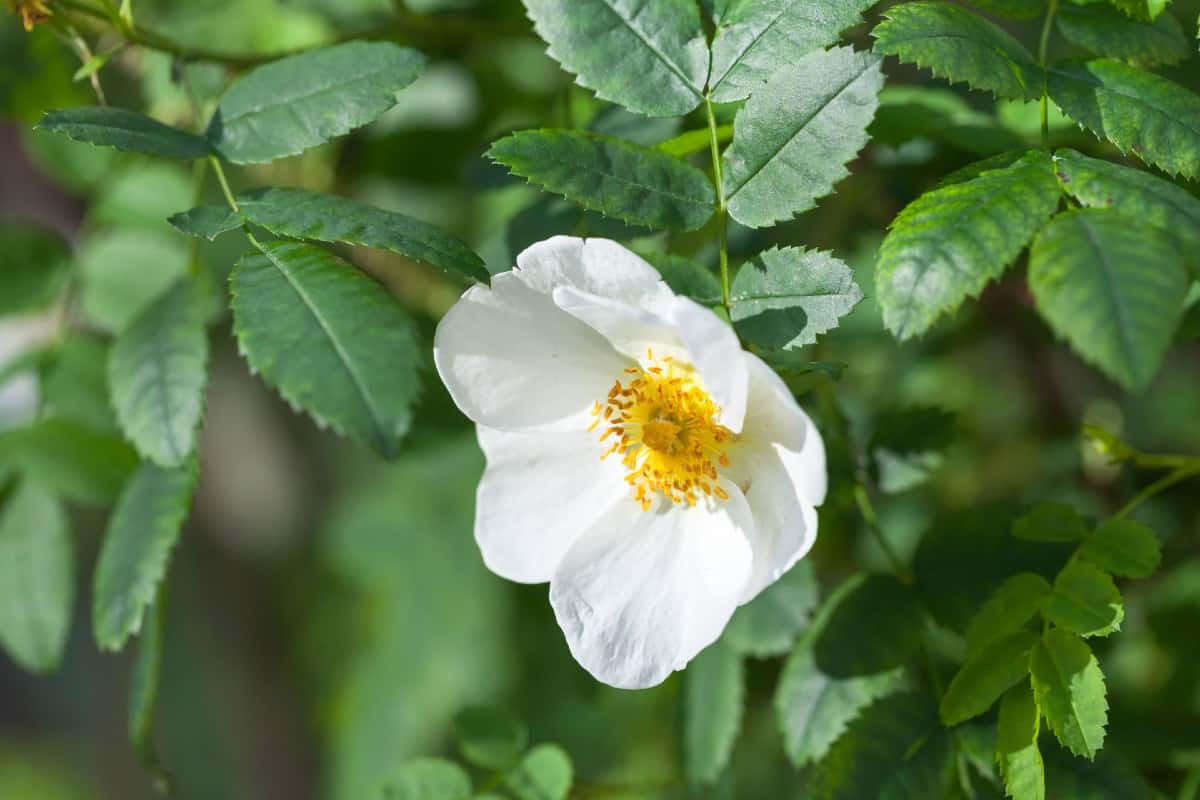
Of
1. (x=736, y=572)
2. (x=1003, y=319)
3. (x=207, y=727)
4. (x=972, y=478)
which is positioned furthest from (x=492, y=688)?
(x=207, y=727)

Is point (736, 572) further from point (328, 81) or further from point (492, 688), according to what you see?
point (492, 688)

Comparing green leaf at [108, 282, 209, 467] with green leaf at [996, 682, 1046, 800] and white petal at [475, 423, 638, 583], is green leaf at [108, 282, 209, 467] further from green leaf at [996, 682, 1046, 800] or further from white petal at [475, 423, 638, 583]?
green leaf at [996, 682, 1046, 800]

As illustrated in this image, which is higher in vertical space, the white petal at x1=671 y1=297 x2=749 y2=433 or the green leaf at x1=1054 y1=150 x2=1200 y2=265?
the green leaf at x1=1054 y1=150 x2=1200 y2=265

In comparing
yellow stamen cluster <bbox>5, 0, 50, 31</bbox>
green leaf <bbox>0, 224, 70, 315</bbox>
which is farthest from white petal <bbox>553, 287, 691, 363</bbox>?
green leaf <bbox>0, 224, 70, 315</bbox>

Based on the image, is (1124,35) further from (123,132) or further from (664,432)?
(123,132)

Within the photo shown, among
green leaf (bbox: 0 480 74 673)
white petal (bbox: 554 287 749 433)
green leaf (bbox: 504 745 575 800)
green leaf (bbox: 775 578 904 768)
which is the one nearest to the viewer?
white petal (bbox: 554 287 749 433)

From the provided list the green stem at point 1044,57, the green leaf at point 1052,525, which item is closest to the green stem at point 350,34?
the green stem at point 1044,57
